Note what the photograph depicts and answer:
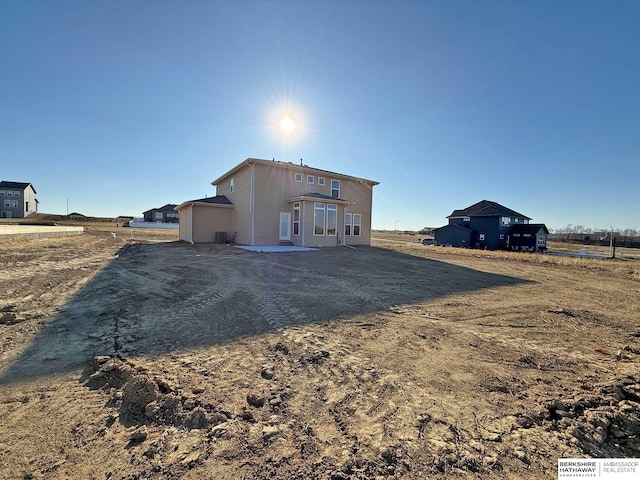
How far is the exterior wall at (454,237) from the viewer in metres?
38.4

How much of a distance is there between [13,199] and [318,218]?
6480 cm

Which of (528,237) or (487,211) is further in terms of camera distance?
(487,211)

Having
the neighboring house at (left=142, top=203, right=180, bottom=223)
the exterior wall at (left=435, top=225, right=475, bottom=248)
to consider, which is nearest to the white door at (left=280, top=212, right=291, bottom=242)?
the exterior wall at (left=435, top=225, right=475, bottom=248)

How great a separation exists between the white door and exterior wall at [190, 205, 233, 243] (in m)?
4.47

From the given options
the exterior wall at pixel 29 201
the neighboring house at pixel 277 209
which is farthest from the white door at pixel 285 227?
the exterior wall at pixel 29 201

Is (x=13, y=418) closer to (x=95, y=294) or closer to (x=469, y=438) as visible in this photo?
(x=469, y=438)

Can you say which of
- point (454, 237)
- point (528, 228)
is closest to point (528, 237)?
point (528, 228)

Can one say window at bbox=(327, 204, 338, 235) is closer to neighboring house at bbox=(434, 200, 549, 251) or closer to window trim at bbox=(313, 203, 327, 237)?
window trim at bbox=(313, 203, 327, 237)

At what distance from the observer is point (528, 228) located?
117ft

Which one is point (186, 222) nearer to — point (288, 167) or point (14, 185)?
point (288, 167)

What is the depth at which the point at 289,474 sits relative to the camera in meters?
1.80

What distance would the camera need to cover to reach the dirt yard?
1.95m

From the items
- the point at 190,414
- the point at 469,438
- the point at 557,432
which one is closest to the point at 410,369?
the point at 469,438

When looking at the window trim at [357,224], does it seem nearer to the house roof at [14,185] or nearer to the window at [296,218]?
the window at [296,218]
